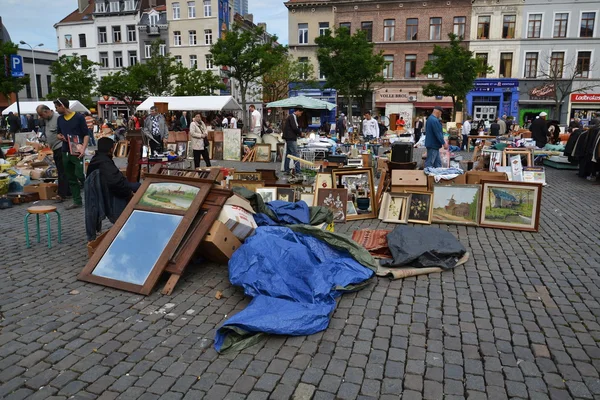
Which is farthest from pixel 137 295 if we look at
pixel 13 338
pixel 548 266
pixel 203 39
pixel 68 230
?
pixel 203 39

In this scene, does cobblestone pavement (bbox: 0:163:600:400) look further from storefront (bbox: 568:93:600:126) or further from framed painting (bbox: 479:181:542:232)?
storefront (bbox: 568:93:600:126)

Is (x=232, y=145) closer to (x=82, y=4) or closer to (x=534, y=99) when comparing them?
(x=534, y=99)

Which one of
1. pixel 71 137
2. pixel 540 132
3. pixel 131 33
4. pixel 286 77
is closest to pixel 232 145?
pixel 71 137

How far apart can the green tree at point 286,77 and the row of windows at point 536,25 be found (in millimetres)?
14868

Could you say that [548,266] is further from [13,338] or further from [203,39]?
[203,39]

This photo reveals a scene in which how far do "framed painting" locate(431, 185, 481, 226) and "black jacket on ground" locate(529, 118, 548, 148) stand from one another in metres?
11.3

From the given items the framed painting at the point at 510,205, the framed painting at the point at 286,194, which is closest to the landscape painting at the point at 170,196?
the framed painting at the point at 286,194

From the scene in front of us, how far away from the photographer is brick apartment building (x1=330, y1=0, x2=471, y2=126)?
4097 cm

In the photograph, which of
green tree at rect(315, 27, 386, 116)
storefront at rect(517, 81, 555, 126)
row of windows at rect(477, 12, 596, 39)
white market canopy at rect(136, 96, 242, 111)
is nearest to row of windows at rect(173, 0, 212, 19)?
green tree at rect(315, 27, 386, 116)

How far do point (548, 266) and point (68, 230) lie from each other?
6.72m

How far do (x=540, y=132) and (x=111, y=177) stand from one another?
16059 millimetres

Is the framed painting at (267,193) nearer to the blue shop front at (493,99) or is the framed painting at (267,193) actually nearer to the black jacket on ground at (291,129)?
the black jacket on ground at (291,129)

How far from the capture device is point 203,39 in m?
50.3

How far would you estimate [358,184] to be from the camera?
8469 millimetres
